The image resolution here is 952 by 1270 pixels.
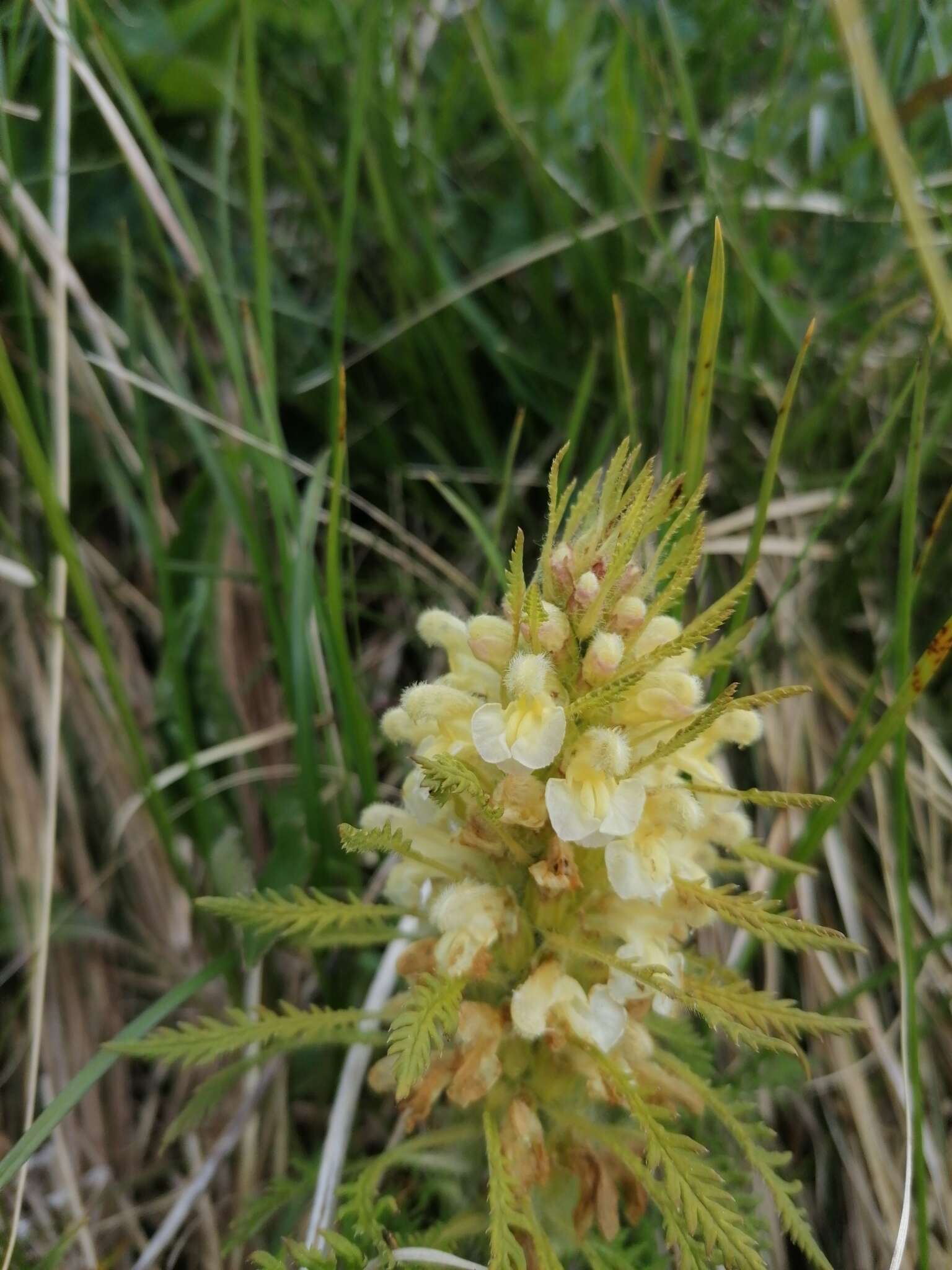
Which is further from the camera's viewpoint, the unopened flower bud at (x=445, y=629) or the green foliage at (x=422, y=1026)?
the unopened flower bud at (x=445, y=629)

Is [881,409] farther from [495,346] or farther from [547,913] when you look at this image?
[547,913]

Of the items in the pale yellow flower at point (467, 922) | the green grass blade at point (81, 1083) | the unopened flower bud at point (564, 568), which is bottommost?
the green grass blade at point (81, 1083)

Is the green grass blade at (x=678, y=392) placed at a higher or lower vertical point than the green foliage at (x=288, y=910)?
higher

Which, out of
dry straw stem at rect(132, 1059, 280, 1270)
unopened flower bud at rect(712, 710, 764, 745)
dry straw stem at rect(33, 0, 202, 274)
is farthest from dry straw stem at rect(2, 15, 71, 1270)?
unopened flower bud at rect(712, 710, 764, 745)

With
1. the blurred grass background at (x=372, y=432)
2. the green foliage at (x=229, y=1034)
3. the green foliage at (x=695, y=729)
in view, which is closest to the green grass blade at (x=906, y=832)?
the blurred grass background at (x=372, y=432)

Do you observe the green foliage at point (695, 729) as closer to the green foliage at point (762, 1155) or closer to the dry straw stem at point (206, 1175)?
the green foliage at point (762, 1155)

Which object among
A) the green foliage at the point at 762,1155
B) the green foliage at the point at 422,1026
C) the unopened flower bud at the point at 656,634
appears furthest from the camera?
the unopened flower bud at the point at 656,634

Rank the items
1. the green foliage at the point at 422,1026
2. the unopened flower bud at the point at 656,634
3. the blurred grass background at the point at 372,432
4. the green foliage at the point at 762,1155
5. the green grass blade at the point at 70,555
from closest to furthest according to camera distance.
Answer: the green foliage at the point at 422,1026 → the green foliage at the point at 762,1155 → the unopened flower bud at the point at 656,634 → the green grass blade at the point at 70,555 → the blurred grass background at the point at 372,432

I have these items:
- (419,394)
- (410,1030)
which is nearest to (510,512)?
(419,394)
